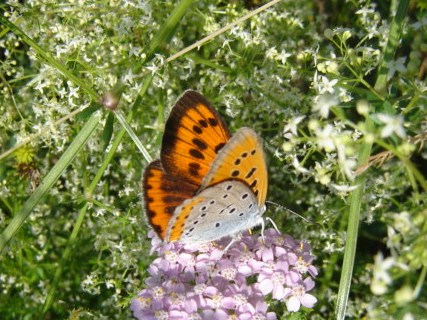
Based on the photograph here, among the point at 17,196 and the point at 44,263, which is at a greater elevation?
the point at 17,196

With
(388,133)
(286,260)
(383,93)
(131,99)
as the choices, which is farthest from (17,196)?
(388,133)

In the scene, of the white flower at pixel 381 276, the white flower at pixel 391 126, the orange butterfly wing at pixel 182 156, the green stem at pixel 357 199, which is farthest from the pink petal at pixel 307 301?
the white flower at pixel 391 126

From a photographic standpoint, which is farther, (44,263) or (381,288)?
(44,263)

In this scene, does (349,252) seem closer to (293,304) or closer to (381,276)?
(293,304)

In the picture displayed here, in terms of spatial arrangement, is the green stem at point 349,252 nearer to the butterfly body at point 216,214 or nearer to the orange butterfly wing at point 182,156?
the butterfly body at point 216,214

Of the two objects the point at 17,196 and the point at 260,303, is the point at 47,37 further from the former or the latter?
the point at 260,303

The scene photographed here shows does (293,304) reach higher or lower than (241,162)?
lower

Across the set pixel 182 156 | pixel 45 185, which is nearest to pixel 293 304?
pixel 182 156
